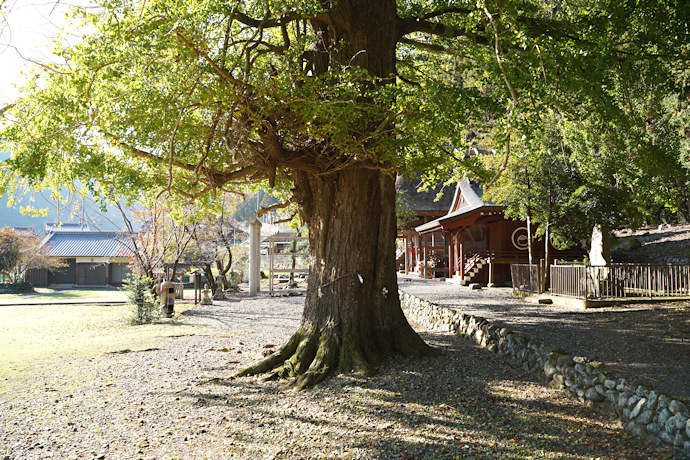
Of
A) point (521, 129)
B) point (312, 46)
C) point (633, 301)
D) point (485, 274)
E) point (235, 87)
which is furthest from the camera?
point (485, 274)

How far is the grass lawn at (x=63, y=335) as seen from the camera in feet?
30.3

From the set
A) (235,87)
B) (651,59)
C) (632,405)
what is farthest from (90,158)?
(651,59)

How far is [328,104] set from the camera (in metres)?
5.63

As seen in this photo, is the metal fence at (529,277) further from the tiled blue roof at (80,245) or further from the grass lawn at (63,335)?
the tiled blue roof at (80,245)

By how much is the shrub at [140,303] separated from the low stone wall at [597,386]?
9889mm

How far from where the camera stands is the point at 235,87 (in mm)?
6156

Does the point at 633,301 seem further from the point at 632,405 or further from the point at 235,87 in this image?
the point at 235,87

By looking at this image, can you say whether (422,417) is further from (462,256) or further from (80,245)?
(80,245)

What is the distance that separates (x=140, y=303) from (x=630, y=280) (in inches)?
582

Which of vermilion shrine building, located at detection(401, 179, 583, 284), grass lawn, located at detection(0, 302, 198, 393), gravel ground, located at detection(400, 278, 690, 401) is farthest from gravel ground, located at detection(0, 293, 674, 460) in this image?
vermilion shrine building, located at detection(401, 179, 583, 284)

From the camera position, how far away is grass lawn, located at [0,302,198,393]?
364 inches

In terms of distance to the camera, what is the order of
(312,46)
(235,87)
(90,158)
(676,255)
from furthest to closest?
(676,255) < (312,46) < (90,158) < (235,87)

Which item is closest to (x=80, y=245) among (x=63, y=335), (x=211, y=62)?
(x=63, y=335)

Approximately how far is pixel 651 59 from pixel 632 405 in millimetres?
5315
